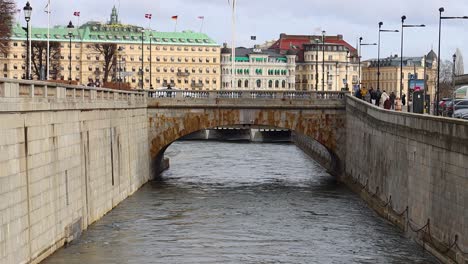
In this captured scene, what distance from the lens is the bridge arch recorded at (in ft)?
220

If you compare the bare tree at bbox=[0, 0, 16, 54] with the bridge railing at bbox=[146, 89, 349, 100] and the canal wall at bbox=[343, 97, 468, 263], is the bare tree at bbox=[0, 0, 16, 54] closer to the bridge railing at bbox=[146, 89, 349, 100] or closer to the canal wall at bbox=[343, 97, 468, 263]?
the bridge railing at bbox=[146, 89, 349, 100]

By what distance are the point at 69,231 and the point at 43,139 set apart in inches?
206

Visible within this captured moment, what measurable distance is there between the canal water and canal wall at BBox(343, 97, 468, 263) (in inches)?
37.6

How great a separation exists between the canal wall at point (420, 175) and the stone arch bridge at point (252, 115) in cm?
889

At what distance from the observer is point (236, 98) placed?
67.3m

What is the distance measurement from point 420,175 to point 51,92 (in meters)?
15.2

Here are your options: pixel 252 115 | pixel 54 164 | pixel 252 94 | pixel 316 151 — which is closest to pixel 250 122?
pixel 252 115

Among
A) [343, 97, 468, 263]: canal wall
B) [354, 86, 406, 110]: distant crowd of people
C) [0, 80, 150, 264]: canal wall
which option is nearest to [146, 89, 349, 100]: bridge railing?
[354, 86, 406, 110]: distant crowd of people

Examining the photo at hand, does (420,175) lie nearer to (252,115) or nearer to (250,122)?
(252,115)

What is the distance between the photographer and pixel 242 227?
45156 millimetres

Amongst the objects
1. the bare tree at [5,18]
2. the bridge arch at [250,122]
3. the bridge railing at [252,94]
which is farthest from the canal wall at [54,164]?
the bare tree at [5,18]

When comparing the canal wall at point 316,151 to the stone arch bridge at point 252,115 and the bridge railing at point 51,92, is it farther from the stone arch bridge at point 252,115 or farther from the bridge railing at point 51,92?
the bridge railing at point 51,92

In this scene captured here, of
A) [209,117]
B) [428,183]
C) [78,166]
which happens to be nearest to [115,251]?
[78,166]

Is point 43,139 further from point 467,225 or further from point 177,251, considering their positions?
point 467,225
